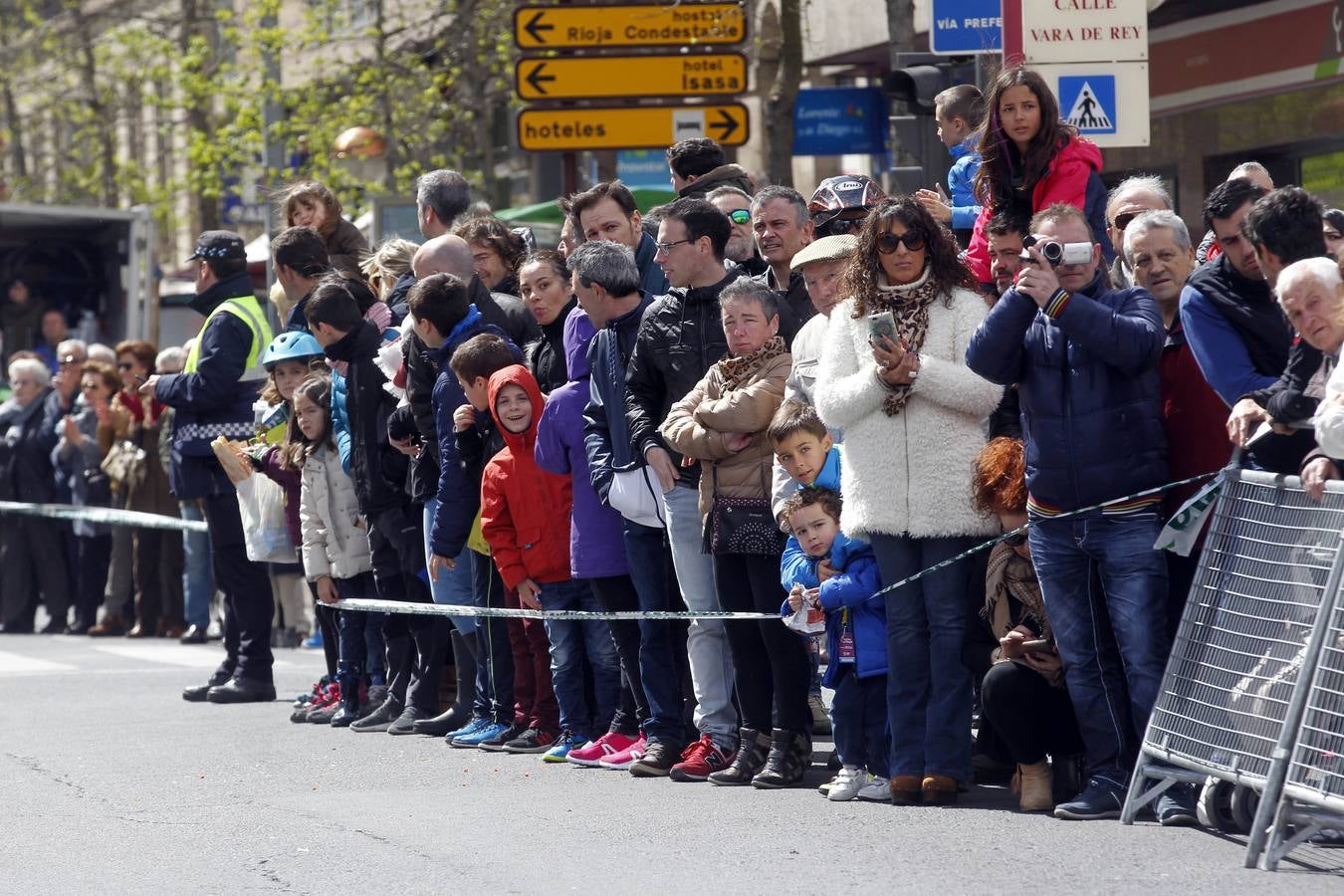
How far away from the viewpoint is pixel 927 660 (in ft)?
26.9

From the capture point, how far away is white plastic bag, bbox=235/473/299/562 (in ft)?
40.3

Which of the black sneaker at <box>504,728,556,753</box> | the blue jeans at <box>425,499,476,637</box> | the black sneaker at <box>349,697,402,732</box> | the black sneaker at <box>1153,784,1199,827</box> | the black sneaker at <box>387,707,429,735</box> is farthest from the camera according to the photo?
the black sneaker at <box>349,697,402,732</box>

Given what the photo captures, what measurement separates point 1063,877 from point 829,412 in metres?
2.09

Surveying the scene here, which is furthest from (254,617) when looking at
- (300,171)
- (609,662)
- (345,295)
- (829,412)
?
(300,171)

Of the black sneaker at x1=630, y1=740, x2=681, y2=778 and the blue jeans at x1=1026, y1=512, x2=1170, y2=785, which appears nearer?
the blue jeans at x1=1026, y1=512, x2=1170, y2=785

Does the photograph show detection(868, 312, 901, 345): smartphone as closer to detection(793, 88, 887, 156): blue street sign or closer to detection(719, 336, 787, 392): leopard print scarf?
detection(719, 336, 787, 392): leopard print scarf

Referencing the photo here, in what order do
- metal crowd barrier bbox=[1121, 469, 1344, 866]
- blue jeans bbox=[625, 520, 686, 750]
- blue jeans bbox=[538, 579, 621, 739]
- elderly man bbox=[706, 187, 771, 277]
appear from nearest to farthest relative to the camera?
metal crowd barrier bbox=[1121, 469, 1344, 866] → blue jeans bbox=[625, 520, 686, 750] → blue jeans bbox=[538, 579, 621, 739] → elderly man bbox=[706, 187, 771, 277]

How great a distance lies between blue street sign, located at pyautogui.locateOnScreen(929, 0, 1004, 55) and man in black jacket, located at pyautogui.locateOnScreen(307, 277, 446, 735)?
321 cm

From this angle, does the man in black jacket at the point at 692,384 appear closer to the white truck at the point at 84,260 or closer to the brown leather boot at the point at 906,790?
the brown leather boot at the point at 906,790

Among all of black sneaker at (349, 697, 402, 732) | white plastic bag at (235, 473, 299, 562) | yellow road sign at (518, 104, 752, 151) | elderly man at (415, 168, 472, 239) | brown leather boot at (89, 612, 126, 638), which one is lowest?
brown leather boot at (89, 612, 126, 638)

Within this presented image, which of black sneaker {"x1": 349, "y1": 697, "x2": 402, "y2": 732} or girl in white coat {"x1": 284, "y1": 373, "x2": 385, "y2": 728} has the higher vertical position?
girl in white coat {"x1": 284, "y1": 373, "x2": 385, "y2": 728}

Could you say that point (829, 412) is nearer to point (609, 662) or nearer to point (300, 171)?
point (609, 662)

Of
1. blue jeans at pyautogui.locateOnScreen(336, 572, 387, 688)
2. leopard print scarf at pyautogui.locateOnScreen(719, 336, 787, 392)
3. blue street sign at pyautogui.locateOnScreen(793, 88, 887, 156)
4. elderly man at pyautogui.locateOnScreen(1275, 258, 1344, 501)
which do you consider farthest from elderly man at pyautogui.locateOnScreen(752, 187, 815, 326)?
blue street sign at pyautogui.locateOnScreen(793, 88, 887, 156)

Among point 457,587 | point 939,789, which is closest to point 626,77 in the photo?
point 457,587
